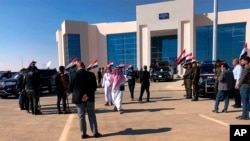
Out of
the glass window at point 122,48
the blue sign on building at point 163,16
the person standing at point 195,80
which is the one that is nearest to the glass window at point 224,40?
the blue sign on building at point 163,16

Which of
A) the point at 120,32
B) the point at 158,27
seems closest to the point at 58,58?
the point at 120,32

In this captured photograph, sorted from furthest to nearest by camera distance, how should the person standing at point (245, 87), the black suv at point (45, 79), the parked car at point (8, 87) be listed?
the black suv at point (45, 79) → the parked car at point (8, 87) → the person standing at point (245, 87)

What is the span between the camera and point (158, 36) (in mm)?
41781

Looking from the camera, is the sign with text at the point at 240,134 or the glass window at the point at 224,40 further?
the glass window at the point at 224,40

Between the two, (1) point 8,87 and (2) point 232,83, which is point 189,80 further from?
(1) point 8,87

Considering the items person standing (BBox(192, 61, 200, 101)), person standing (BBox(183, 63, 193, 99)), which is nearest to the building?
person standing (BBox(183, 63, 193, 99))

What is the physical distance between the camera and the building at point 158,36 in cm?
3681

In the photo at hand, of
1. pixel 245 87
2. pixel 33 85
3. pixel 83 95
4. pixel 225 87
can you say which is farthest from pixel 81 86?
pixel 225 87

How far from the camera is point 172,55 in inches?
1599

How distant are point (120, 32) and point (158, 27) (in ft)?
26.3

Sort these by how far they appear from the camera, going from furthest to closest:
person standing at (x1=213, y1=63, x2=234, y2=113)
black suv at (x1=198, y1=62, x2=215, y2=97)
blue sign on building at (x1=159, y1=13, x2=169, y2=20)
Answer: blue sign on building at (x1=159, y1=13, x2=169, y2=20), black suv at (x1=198, y1=62, x2=215, y2=97), person standing at (x1=213, y1=63, x2=234, y2=113)

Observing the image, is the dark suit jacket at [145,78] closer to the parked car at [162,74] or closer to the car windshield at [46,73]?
the car windshield at [46,73]

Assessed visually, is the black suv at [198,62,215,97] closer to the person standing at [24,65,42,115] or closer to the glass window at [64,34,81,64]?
the person standing at [24,65,42,115]

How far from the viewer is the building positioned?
36812 millimetres
